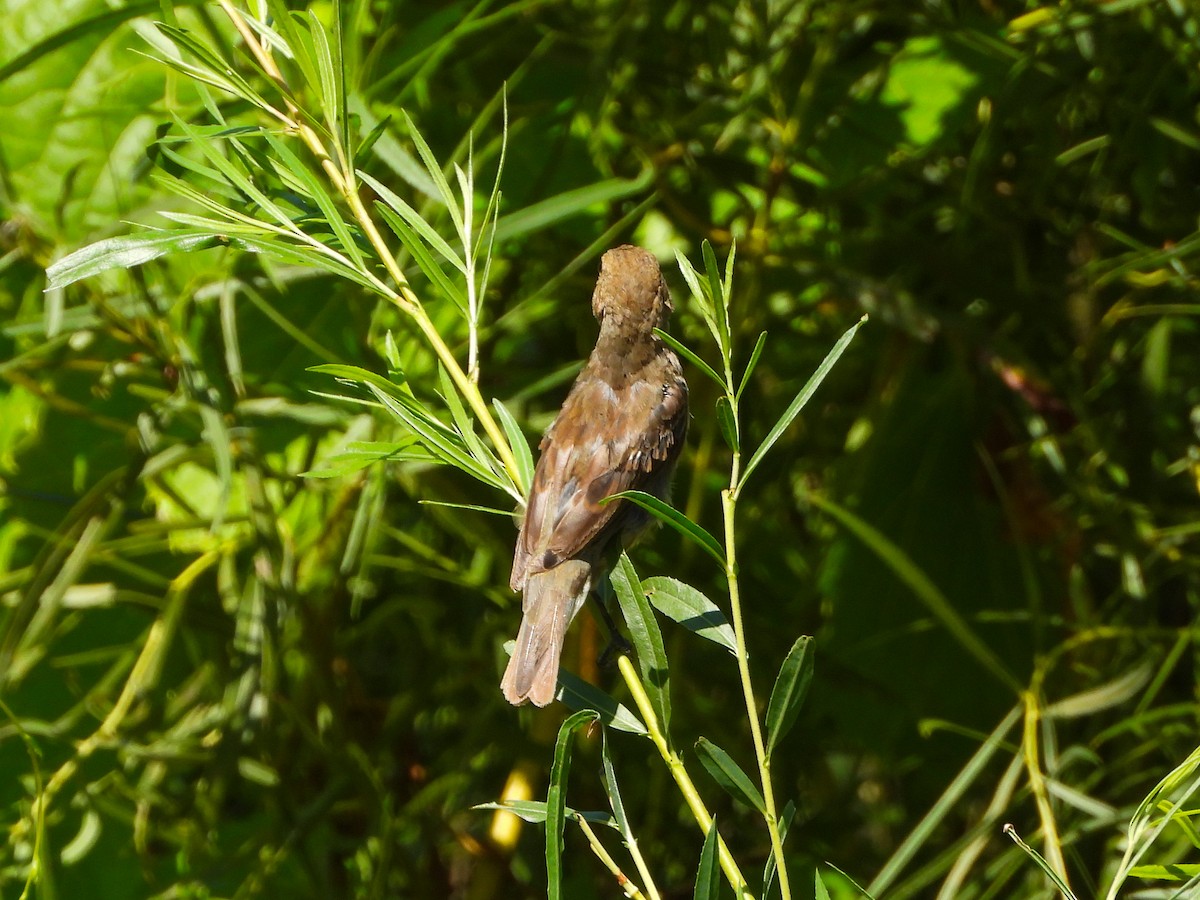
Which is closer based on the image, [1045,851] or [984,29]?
[1045,851]

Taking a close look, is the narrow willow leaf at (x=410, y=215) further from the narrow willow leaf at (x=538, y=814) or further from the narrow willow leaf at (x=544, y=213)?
the narrow willow leaf at (x=538, y=814)

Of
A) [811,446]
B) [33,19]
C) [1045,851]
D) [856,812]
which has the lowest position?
[856,812]

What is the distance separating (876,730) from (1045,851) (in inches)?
18.9

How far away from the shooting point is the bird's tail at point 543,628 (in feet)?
4.33

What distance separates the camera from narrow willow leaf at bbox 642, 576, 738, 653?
0.94 metres

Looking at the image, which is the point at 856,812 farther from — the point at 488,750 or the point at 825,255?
the point at 825,255

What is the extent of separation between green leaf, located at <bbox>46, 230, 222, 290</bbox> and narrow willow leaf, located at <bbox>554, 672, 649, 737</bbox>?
43cm

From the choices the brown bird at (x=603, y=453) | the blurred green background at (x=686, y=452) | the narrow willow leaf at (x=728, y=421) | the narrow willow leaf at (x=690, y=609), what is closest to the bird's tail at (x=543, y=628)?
the brown bird at (x=603, y=453)

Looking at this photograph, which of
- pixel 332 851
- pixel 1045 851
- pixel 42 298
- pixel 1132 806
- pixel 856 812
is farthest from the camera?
pixel 856 812

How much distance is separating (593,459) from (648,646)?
0.79 metres

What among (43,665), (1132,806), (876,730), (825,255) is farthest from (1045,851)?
(43,665)

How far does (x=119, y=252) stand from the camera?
102 cm

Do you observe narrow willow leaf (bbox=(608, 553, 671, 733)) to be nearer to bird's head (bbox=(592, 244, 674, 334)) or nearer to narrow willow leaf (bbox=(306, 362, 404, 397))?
narrow willow leaf (bbox=(306, 362, 404, 397))

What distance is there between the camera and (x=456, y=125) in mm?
1971
